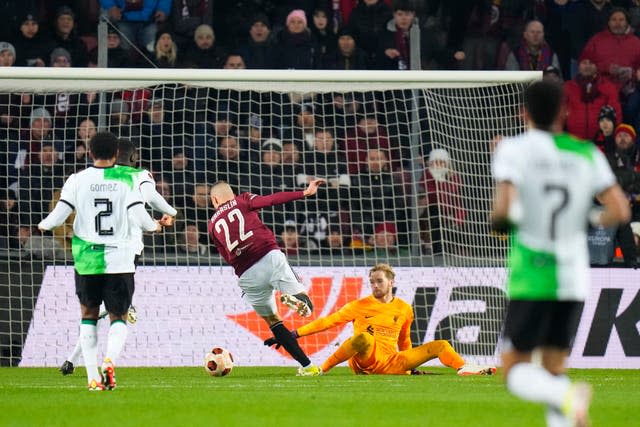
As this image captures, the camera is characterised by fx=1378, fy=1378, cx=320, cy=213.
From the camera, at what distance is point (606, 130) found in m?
16.9

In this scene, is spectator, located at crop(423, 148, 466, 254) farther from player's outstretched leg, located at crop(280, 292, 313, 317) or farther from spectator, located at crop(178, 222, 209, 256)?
player's outstretched leg, located at crop(280, 292, 313, 317)

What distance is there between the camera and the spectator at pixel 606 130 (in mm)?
16875

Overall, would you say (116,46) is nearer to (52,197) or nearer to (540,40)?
(52,197)

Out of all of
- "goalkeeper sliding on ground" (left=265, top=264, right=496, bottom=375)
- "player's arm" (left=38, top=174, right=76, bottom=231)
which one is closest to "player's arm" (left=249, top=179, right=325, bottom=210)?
"goalkeeper sliding on ground" (left=265, top=264, right=496, bottom=375)

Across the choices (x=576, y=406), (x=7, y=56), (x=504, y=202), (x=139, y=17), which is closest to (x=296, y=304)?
(x=7, y=56)

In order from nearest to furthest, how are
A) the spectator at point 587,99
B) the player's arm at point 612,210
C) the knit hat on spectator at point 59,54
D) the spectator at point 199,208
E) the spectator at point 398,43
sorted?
the player's arm at point 612,210 → the spectator at point 199,208 → the knit hat on spectator at point 59,54 → the spectator at point 587,99 → the spectator at point 398,43

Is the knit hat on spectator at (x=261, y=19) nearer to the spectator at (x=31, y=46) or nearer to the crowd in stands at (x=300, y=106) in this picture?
the crowd in stands at (x=300, y=106)

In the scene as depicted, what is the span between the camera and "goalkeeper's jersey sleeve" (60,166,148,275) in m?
10.5

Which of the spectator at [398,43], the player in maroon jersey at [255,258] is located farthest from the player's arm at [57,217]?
the spectator at [398,43]

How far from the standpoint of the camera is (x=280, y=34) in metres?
17.7

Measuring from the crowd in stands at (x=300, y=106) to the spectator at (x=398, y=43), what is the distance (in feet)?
0.06

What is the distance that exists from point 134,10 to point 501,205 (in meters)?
12.5

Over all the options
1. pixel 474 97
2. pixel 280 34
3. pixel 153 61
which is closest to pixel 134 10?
pixel 153 61

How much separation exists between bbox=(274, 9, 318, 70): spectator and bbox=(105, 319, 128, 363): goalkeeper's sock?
737 centimetres
